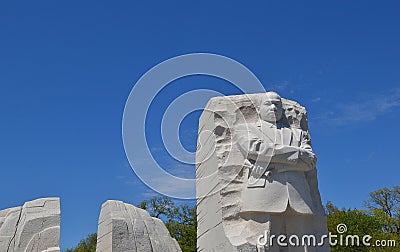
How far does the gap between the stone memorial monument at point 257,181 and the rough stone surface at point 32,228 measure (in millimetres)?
2425

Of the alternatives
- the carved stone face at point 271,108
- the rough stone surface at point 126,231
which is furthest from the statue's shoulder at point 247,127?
the rough stone surface at point 126,231

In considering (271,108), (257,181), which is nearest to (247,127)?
(271,108)

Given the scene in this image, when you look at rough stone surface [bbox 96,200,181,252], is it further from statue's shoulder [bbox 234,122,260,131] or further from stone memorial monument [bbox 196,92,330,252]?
statue's shoulder [bbox 234,122,260,131]

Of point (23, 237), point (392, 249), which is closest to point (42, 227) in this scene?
point (23, 237)

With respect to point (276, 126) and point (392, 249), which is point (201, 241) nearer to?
point (276, 126)

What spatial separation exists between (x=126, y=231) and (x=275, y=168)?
9.99 feet

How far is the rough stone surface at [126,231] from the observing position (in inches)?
321

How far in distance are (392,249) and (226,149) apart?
38.8ft

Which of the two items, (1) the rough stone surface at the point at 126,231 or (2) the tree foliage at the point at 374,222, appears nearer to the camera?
(1) the rough stone surface at the point at 126,231

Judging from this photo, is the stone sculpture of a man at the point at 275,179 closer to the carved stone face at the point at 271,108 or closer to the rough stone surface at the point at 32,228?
the carved stone face at the point at 271,108

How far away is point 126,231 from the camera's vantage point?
27.3 feet

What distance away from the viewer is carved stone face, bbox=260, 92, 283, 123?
24.5 ft

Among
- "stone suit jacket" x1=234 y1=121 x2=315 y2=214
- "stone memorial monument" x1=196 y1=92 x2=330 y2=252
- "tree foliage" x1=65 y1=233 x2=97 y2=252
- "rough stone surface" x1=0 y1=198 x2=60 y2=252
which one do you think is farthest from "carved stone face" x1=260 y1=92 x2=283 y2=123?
"tree foliage" x1=65 y1=233 x2=97 y2=252

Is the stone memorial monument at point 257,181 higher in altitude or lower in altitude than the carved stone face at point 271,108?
lower
